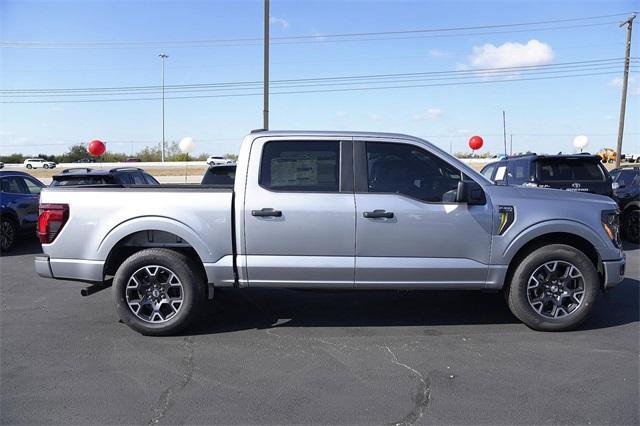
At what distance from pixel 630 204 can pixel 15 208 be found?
1255 centimetres

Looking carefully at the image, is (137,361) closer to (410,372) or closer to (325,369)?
(325,369)

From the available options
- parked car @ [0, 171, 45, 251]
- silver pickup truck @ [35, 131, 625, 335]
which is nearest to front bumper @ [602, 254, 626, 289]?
silver pickup truck @ [35, 131, 625, 335]

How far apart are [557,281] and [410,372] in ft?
6.41

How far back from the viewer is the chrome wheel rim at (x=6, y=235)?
9.43 metres

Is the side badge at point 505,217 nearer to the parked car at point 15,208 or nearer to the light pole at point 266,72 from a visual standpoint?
the parked car at point 15,208

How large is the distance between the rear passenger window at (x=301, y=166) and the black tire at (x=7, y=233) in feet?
24.0

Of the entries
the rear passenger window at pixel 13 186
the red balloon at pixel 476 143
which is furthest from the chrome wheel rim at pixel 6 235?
the red balloon at pixel 476 143

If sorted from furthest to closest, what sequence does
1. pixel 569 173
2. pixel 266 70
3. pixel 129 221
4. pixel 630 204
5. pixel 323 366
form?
pixel 266 70, pixel 630 204, pixel 569 173, pixel 129 221, pixel 323 366

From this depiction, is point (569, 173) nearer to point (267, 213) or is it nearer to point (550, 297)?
point (550, 297)

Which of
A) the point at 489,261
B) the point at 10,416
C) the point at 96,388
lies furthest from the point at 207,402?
the point at 489,261

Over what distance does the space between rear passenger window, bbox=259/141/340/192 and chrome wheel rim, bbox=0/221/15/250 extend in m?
7.31

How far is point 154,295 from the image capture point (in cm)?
482

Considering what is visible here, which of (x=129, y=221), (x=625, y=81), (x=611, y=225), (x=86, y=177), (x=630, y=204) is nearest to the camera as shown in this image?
(x=129, y=221)

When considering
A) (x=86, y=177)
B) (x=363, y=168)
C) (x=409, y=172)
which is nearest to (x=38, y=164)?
(x=86, y=177)
